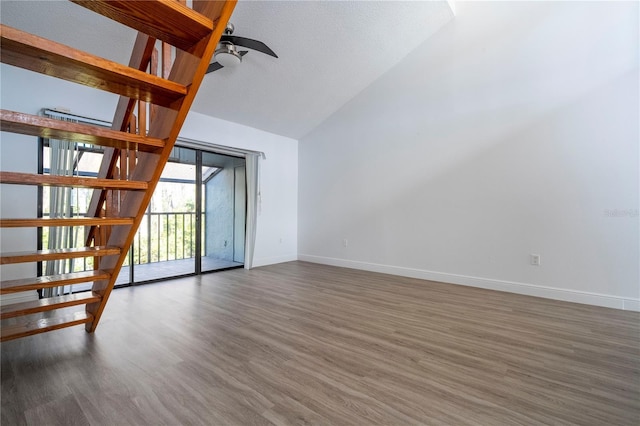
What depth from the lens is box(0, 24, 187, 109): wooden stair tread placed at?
2.76 ft

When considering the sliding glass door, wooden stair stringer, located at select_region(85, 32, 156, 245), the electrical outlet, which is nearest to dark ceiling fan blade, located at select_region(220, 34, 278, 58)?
wooden stair stringer, located at select_region(85, 32, 156, 245)

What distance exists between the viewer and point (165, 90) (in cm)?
113

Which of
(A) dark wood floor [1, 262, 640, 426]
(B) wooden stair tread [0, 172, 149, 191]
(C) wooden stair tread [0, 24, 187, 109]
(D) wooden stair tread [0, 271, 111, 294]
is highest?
(C) wooden stair tread [0, 24, 187, 109]

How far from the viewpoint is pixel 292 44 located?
3.45m

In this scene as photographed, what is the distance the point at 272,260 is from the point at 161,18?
478 cm

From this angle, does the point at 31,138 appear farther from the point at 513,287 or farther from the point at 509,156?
the point at 513,287

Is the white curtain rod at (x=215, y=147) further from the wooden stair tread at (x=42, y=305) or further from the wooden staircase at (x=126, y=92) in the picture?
the wooden stair tread at (x=42, y=305)

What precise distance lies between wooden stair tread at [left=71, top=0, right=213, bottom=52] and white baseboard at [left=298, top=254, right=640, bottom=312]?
405 centimetres

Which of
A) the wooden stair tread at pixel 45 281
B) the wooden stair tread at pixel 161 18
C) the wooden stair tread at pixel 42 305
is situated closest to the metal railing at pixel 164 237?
the wooden stair tread at pixel 42 305

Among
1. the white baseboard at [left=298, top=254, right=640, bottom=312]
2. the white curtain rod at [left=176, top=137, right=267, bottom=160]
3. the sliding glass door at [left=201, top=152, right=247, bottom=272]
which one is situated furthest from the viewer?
the sliding glass door at [left=201, top=152, right=247, bottom=272]

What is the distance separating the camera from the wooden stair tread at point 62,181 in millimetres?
1125

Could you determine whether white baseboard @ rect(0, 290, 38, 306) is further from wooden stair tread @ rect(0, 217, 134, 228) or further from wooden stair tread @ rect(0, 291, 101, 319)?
wooden stair tread @ rect(0, 217, 134, 228)

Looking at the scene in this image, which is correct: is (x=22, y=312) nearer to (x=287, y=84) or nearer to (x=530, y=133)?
(x=287, y=84)

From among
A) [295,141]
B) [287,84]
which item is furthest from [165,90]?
[295,141]
